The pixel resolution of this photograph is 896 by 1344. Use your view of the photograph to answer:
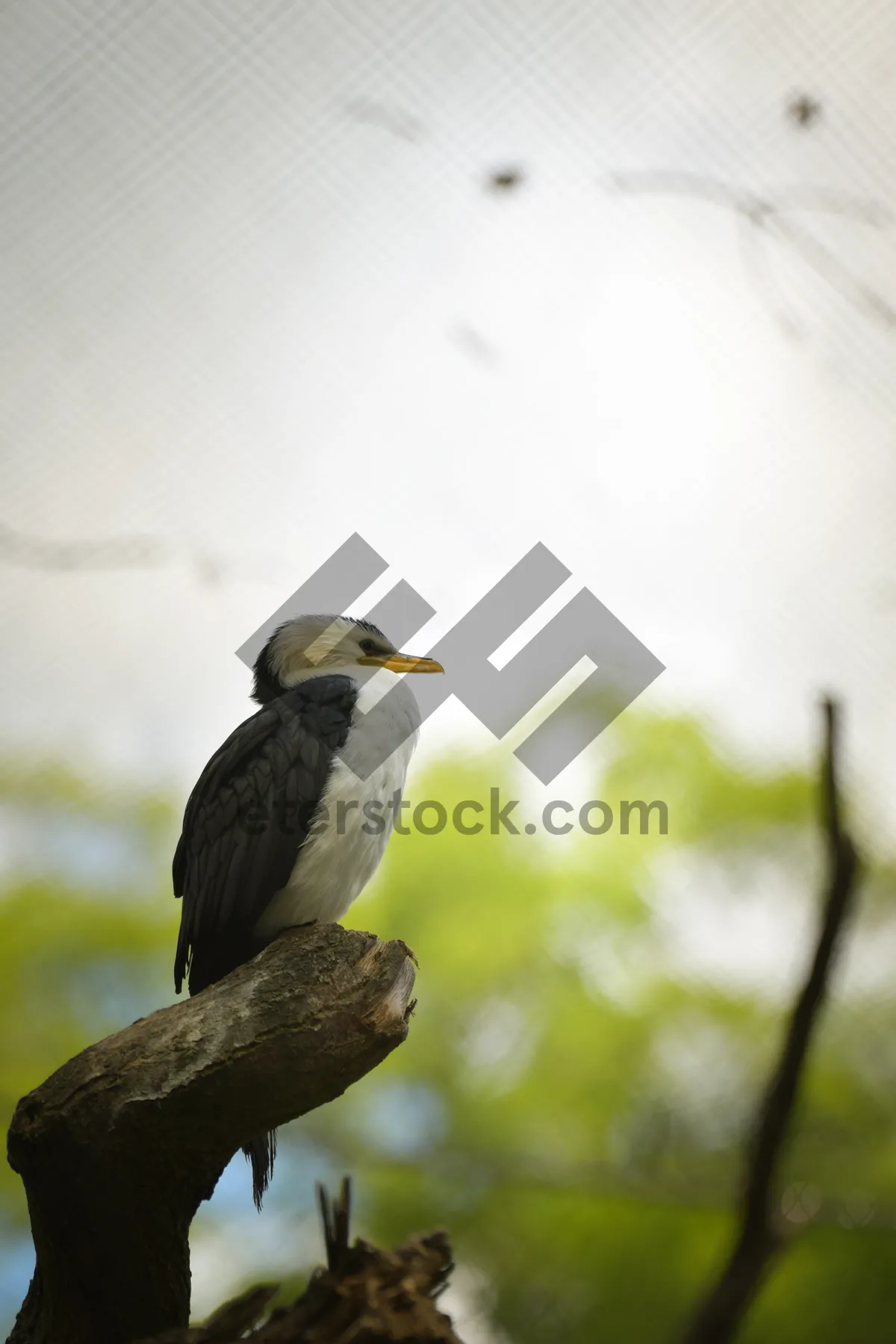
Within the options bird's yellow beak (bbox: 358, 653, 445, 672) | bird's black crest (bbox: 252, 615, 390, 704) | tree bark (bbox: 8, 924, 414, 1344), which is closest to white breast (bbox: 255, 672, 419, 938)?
bird's yellow beak (bbox: 358, 653, 445, 672)

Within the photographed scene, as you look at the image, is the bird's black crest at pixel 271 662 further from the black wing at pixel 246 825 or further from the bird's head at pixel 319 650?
the black wing at pixel 246 825

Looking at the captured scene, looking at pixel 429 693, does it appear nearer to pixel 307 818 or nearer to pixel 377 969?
pixel 307 818

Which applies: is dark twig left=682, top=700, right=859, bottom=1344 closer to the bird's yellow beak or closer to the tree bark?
the tree bark

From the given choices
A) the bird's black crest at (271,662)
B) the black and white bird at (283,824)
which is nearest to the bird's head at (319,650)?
the bird's black crest at (271,662)

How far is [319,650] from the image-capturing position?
3.06m

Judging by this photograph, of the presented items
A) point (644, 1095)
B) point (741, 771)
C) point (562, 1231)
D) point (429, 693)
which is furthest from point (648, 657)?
point (562, 1231)

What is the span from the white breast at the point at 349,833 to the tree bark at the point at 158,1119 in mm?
566

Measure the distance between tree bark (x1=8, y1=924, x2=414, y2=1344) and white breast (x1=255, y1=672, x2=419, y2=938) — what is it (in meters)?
0.57

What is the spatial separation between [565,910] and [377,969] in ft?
7.05

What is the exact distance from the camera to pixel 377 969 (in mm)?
1887

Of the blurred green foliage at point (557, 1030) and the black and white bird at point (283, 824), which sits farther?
the blurred green foliage at point (557, 1030)

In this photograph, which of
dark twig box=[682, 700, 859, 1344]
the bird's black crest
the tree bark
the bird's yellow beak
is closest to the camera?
dark twig box=[682, 700, 859, 1344]

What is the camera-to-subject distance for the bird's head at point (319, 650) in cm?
304

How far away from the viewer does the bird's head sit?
3043 millimetres
